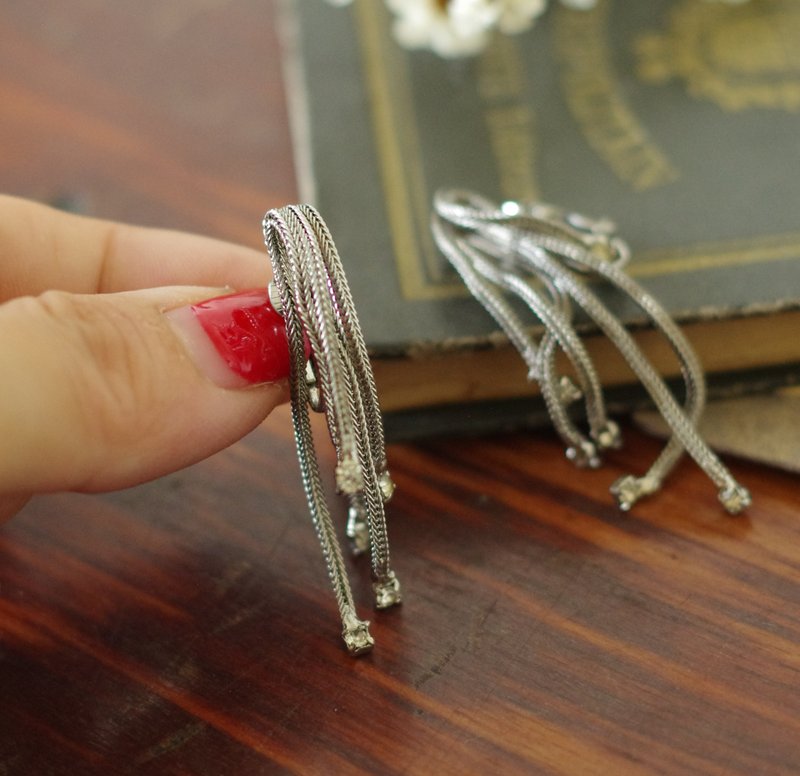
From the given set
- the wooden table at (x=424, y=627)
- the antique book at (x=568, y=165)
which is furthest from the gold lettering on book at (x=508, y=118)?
the wooden table at (x=424, y=627)

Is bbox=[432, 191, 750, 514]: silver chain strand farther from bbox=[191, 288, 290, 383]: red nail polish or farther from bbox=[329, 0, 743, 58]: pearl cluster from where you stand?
bbox=[329, 0, 743, 58]: pearl cluster

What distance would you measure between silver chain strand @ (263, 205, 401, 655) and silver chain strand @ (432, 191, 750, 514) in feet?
0.51

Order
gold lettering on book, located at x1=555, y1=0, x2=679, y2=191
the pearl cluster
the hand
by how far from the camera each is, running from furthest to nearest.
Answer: the pearl cluster → gold lettering on book, located at x1=555, y1=0, x2=679, y2=191 → the hand

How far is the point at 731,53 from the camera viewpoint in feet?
3.32

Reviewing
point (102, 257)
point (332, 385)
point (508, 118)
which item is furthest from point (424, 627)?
point (508, 118)

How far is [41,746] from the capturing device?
2.00ft

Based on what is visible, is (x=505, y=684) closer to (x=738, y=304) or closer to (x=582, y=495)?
(x=582, y=495)

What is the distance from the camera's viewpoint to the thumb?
57 cm

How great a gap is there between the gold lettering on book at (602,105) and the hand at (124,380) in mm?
427

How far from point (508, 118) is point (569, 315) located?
0.31 meters

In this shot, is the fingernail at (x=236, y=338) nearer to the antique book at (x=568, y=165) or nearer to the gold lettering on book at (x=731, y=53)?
the antique book at (x=568, y=165)

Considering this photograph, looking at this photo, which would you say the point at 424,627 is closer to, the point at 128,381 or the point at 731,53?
the point at 128,381

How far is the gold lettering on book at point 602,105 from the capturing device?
0.91 metres

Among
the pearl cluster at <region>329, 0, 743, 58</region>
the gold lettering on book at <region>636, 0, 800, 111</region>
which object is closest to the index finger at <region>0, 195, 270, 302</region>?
the pearl cluster at <region>329, 0, 743, 58</region>
